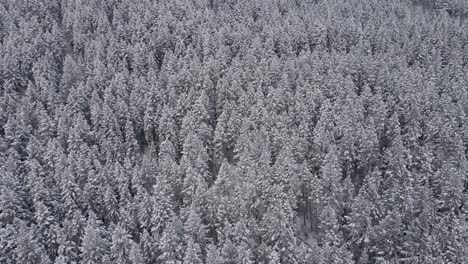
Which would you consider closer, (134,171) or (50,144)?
(134,171)

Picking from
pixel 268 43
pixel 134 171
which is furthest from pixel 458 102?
pixel 134 171

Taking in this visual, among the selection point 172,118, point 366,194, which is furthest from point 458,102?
point 172,118

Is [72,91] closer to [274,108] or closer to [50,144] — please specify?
[50,144]

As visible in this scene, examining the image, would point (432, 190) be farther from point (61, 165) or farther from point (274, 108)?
point (61, 165)

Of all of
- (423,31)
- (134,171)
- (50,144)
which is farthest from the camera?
(423,31)

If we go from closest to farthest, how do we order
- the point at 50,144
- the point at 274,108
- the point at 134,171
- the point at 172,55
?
1. the point at 134,171
2. the point at 50,144
3. the point at 274,108
4. the point at 172,55

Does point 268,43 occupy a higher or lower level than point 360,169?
higher
